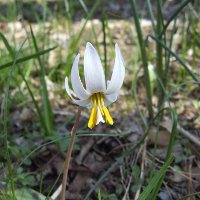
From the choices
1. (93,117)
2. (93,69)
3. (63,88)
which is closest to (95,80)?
(93,69)

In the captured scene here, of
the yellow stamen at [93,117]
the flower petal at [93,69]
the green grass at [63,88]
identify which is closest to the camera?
the flower petal at [93,69]

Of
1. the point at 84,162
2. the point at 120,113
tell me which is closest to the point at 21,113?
the point at 84,162

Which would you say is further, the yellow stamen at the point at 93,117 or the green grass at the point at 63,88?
the green grass at the point at 63,88

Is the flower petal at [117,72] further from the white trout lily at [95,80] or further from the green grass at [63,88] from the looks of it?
the green grass at [63,88]

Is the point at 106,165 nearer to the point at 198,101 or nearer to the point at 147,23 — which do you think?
the point at 198,101

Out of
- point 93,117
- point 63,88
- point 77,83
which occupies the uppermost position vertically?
point 77,83

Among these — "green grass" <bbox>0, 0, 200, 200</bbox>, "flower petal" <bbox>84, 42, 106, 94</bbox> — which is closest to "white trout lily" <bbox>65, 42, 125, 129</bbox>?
"flower petal" <bbox>84, 42, 106, 94</bbox>

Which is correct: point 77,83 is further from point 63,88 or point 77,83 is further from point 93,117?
point 63,88

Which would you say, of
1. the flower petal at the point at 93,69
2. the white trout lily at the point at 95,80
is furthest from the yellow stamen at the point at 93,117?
the flower petal at the point at 93,69

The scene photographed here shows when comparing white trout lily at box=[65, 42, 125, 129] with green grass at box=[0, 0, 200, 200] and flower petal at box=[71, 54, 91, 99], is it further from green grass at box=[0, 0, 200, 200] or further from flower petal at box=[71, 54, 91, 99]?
green grass at box=[0, 0, 200, 200]

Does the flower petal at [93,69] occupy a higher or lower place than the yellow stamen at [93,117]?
higher
